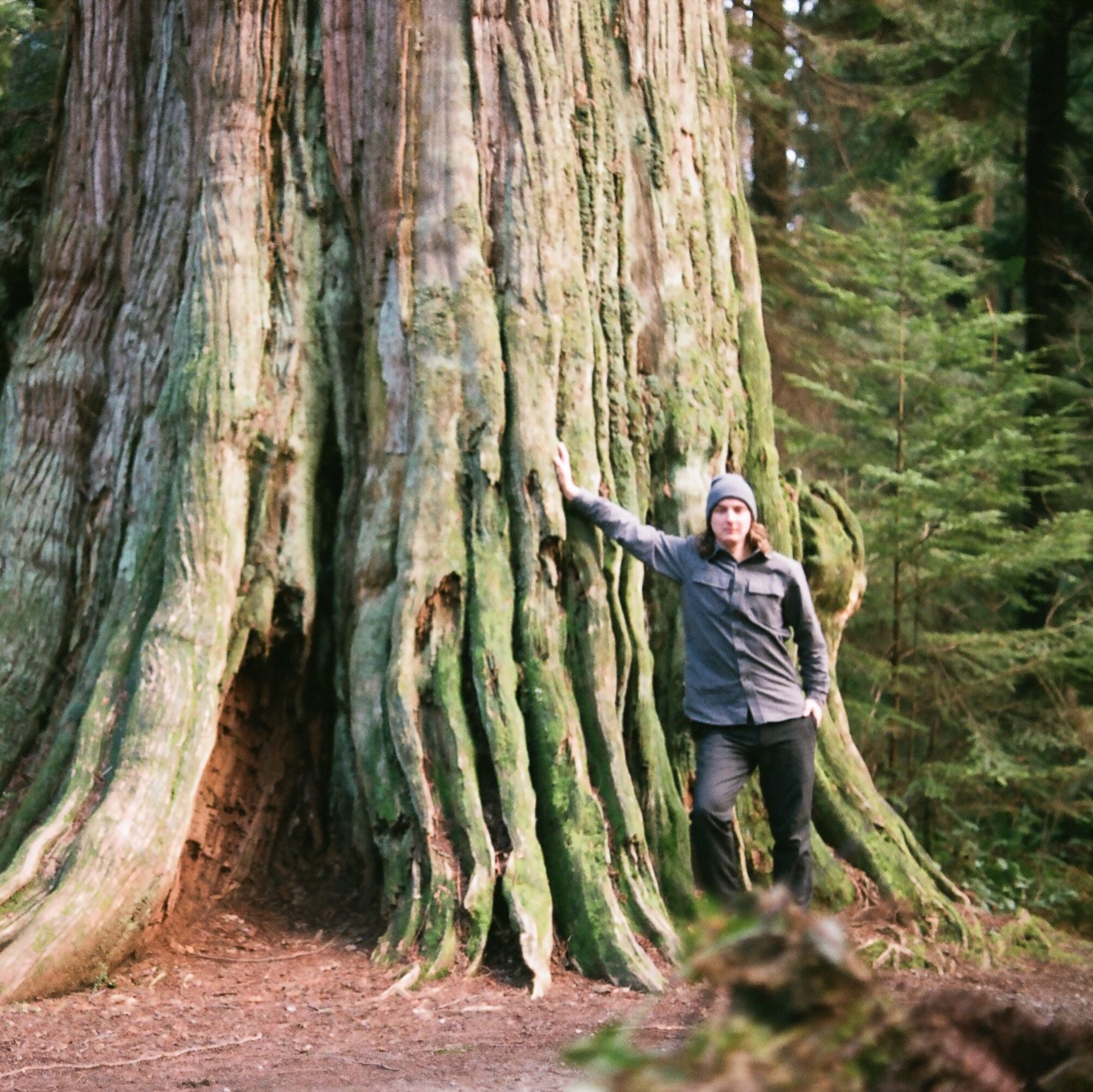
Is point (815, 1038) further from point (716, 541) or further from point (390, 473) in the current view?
point (390, 473)

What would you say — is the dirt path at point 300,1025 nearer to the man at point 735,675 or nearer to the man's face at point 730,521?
the man at point 735,675

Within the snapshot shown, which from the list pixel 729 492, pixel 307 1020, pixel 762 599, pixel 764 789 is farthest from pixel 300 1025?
pixel 729 492

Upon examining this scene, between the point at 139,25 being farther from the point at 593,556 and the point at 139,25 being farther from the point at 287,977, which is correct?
the point at 287,977

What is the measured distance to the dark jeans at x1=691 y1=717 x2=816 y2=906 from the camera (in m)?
5.56

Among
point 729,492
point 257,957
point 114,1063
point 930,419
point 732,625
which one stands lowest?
point 114,1063

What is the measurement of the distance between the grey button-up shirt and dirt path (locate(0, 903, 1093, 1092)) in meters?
1.26

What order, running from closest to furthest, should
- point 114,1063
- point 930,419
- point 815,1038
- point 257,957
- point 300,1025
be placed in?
1. point 815,1038
2. point 114,1063
3. point 300,1025
4. point 257,957
5. point 930,419

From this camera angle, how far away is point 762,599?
578 centimetres

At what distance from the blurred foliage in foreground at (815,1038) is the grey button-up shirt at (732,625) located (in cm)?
430

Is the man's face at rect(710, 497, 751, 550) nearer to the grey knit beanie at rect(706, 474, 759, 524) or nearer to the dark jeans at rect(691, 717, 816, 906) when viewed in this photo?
the grey knit beanie at rect(706, 474, 759, 524)

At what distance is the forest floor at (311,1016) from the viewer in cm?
405

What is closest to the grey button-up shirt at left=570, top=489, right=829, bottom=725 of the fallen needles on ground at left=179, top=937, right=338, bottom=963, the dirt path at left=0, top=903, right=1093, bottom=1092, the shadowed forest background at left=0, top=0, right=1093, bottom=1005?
the shadowed forest background at left=0, top=0, right=1093, bottom=1005

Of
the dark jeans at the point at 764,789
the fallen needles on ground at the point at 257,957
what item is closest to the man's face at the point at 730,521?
the dark jeans at the point at 764,789

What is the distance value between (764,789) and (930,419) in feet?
14.6
